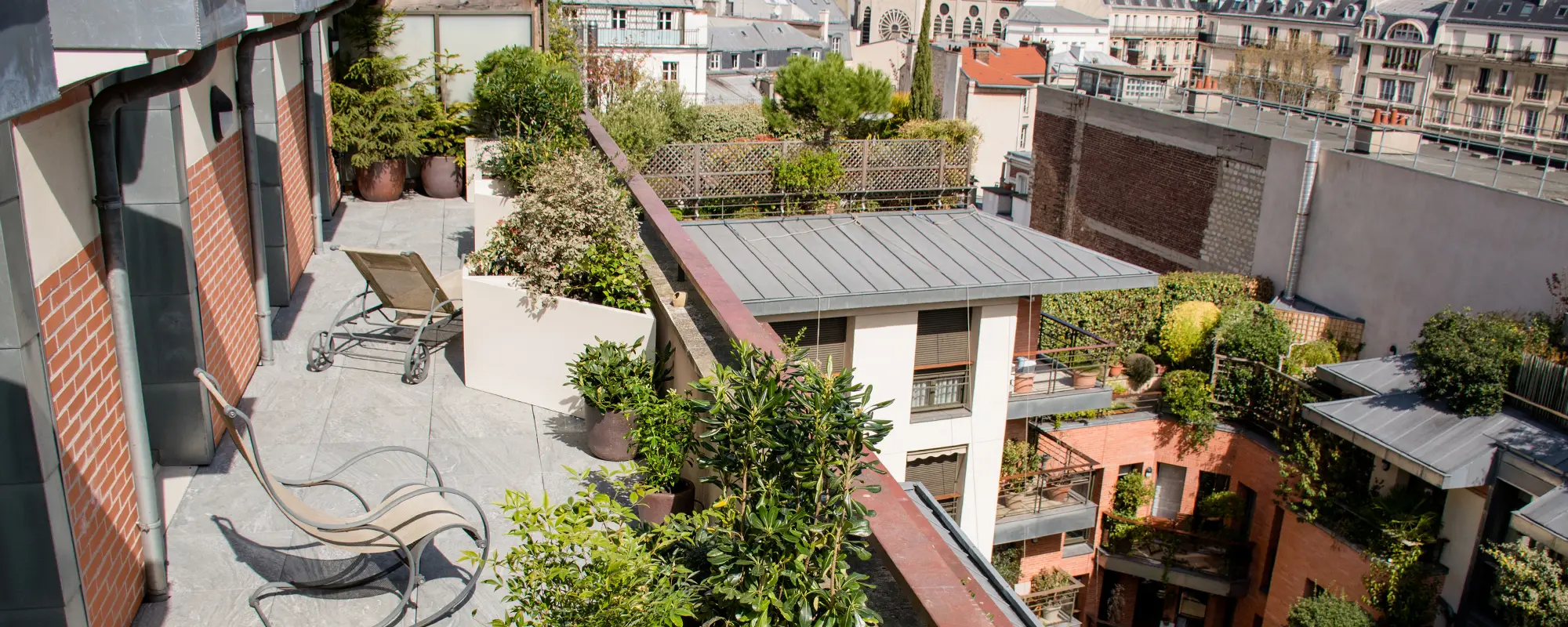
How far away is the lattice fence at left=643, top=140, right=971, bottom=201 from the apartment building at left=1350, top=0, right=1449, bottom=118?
6268 cm

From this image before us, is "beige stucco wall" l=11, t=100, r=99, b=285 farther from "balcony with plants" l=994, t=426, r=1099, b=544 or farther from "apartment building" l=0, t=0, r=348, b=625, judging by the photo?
"balcony with plants" l=994, t=426, r=1099, b=544

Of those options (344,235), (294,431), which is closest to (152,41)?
(294,431)

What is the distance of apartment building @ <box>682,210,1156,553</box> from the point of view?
10.8 meters

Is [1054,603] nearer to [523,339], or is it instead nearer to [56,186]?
[523,339]

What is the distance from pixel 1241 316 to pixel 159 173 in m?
13.9

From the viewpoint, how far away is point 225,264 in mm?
6359

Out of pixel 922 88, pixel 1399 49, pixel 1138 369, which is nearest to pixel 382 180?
pixel 1138 369

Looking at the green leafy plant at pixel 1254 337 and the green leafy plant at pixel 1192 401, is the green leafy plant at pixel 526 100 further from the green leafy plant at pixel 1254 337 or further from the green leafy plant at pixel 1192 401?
the green leafy plant at pixel 1254 337

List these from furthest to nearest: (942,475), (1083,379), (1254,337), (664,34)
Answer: (664,34), (1254,337), (1083,379), (942,475)

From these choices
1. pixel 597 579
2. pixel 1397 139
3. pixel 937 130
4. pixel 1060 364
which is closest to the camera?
pixel 597 579

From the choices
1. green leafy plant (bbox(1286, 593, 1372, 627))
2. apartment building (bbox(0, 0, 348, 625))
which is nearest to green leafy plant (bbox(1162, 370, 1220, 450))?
green leafy plant (bbox(1286, 593, 1372, 627))

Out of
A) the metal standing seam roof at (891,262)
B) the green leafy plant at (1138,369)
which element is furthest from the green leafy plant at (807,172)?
the green leafy plant at (1138,369)

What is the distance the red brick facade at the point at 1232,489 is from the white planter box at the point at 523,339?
8.62m

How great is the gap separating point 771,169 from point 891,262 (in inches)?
188
